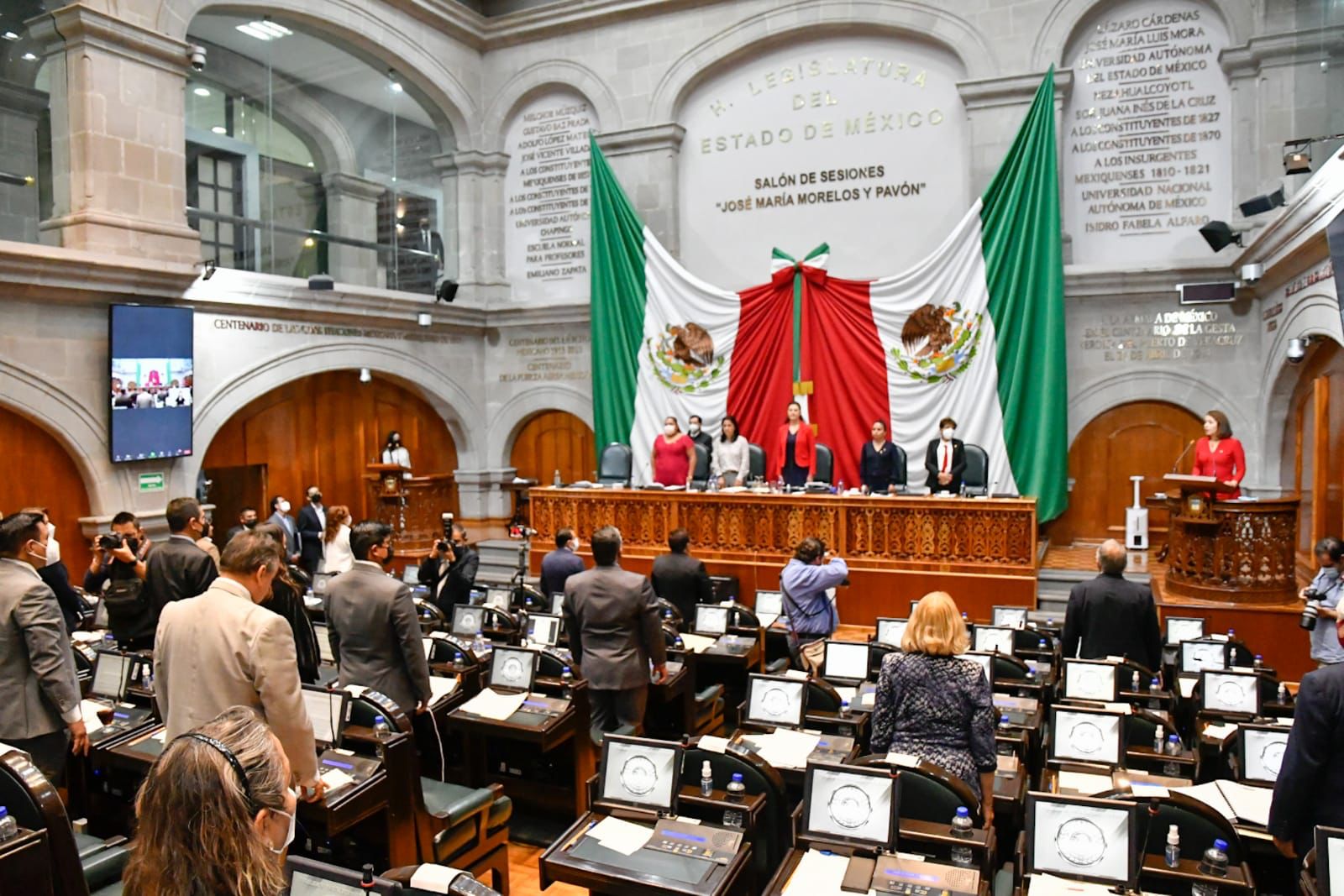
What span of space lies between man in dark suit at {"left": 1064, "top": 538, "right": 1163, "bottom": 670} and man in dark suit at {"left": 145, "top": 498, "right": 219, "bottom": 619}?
4830 mm

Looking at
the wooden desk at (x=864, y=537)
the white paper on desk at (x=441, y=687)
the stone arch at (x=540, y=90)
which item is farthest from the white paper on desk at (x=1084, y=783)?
the stone arch at (x=540, y=90)

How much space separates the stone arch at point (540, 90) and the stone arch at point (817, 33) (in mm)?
719

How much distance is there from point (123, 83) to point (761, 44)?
288 inches

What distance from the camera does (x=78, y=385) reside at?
8.82 m

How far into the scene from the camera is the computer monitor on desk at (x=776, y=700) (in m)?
4.52

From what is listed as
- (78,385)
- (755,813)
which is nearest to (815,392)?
(78,385)

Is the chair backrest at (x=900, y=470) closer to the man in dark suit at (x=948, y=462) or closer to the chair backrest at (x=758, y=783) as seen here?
the man in dark suit at (x=948, y=462)

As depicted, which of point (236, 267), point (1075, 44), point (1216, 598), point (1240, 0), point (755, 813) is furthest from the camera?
point (236, 267)

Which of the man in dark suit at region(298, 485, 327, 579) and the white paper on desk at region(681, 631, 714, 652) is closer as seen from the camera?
the white paper on desk at region(681, 631, 714, 652)

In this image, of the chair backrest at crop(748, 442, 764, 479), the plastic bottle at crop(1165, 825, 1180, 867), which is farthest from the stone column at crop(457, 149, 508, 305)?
the plastic bottle at crop(1165, 825, 1180, 867)

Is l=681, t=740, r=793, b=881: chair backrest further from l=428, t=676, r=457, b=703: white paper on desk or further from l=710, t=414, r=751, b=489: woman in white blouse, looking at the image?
l=710, t=414, r=751, b=489: woman in white blouse

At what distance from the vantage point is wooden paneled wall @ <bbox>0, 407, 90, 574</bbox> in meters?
8.66

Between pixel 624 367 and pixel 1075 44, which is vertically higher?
pixel 1075 44

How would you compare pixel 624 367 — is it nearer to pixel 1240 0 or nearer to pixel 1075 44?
pixel 1075 44
